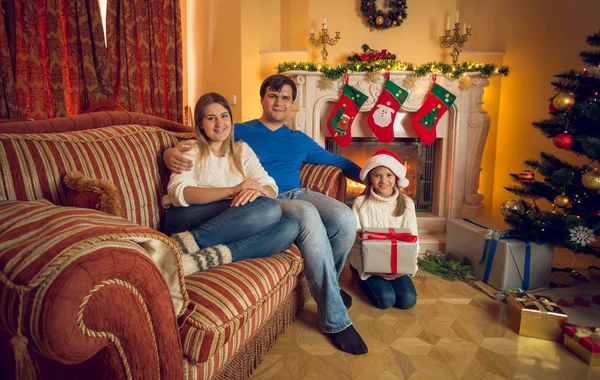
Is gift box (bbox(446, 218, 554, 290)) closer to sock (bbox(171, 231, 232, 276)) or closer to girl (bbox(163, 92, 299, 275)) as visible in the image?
girl (bbox(163, 92, 299, 275))

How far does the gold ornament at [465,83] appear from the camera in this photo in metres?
2.89

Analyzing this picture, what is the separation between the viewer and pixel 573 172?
202 cm

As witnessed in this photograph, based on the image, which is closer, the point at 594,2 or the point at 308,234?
the point at 308,234

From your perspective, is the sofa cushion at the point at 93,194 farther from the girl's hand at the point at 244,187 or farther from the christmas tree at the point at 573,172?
the christmas tree at the point at 573,172

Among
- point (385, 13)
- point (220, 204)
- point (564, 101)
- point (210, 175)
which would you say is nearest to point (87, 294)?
point (220, 204)

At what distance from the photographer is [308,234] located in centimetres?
A: 164

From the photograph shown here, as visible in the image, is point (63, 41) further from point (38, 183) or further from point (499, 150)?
point (499, 150)

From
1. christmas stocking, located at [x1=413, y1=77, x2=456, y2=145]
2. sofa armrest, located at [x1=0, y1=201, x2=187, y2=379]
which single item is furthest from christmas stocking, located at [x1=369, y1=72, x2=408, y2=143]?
Answer: sofa armrest, located at [x1=0, y1=201, x2=187, y2=379]

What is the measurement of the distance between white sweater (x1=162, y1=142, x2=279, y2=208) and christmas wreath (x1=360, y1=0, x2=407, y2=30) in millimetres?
2037

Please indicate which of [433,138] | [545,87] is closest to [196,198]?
[433,138]

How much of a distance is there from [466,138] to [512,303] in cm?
152

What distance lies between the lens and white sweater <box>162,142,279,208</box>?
1.58 meters

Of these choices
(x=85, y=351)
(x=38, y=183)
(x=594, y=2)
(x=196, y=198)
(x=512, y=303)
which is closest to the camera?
(x=85, y=351)

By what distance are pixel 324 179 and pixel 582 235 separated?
128cm
